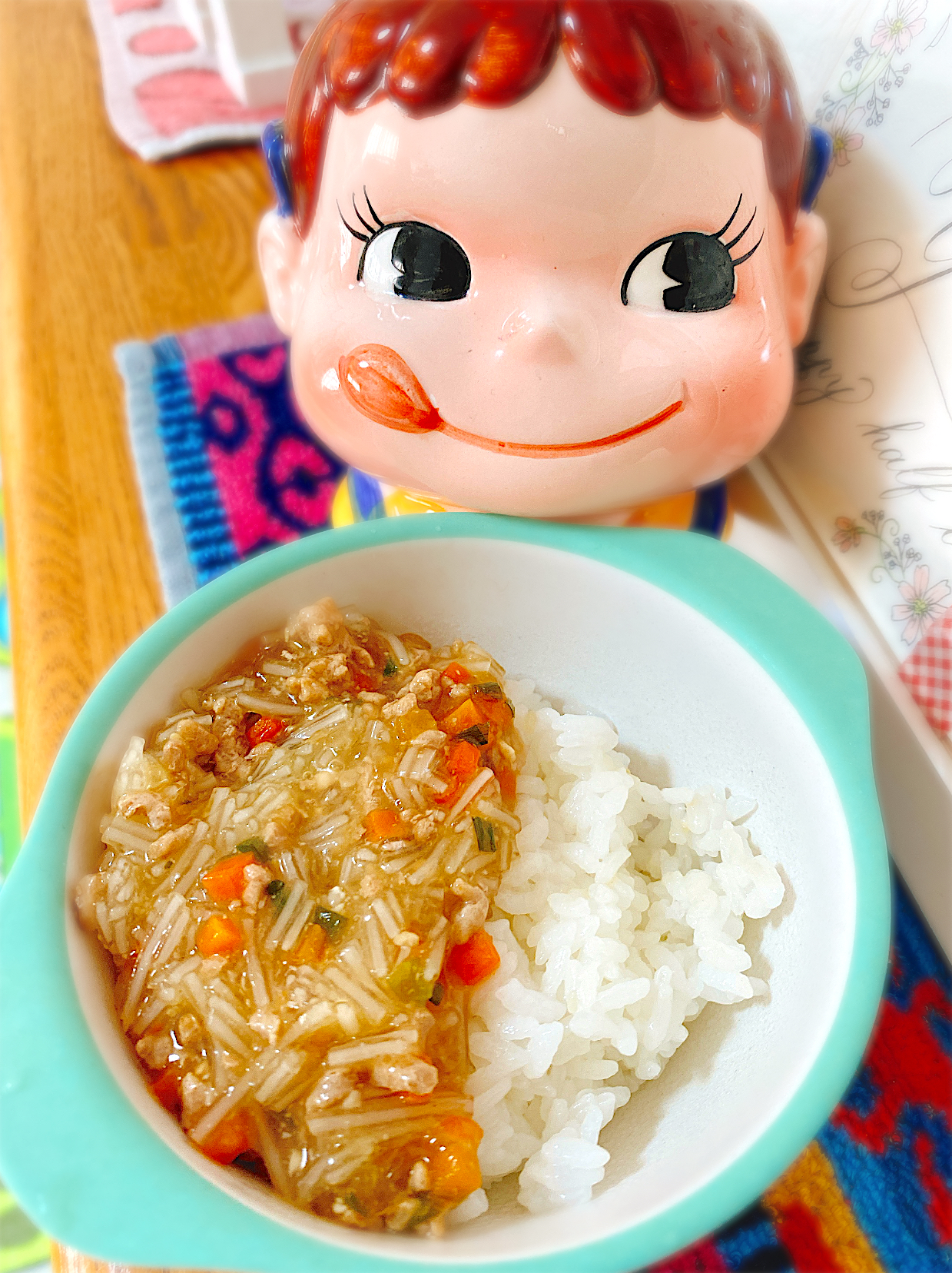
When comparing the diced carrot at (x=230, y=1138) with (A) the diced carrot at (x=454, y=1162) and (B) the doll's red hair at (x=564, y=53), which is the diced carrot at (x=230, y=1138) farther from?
(B) the doll's red hair at (x=564, y=53)

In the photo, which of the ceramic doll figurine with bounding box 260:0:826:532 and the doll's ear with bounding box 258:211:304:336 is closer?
the ceramic doll figurine with bounding box 260:0:826:532

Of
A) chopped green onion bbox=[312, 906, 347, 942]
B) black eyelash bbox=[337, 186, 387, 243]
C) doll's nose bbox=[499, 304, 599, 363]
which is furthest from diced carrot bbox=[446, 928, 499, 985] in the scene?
black eyelash bbox=[337, 186, 387, 243]

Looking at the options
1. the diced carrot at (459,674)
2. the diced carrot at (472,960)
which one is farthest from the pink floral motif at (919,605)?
the diced carrot at (472,960)

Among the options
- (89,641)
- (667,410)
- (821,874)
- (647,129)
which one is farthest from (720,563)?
(89,641)

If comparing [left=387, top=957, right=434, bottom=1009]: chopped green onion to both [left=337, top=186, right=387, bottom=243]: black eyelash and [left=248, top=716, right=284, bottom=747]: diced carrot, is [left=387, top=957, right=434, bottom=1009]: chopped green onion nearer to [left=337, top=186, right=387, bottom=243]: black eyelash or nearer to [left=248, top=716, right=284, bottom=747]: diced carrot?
[left=248, top=716, right=284, bottom=747]: diced carrot

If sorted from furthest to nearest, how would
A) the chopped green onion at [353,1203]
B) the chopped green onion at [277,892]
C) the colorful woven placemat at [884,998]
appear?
the colorful woven placemat at [884,998] < the chopped green onion at [277,892] < the chopped green onion at [353,1203]

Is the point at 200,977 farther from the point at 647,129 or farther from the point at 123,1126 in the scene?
the point at 647,129
